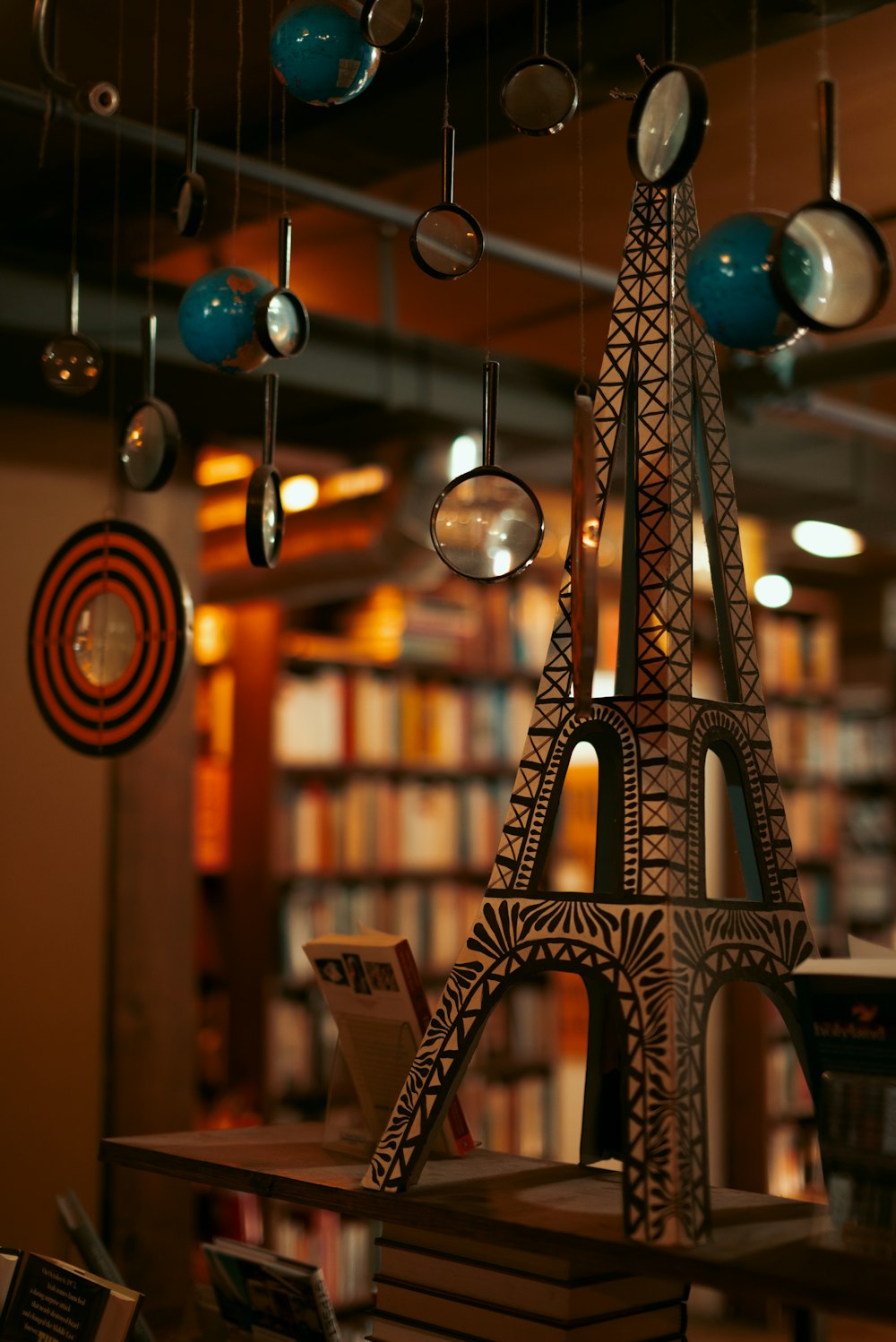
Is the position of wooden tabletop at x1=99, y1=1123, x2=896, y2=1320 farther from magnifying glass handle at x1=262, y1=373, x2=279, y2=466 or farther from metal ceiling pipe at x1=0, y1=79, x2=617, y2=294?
metal ceiling pipe at x1=0, y1=79, x2=617, y2=294

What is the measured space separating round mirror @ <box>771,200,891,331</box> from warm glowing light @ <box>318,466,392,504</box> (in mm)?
3629

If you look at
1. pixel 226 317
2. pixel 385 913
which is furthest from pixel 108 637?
pixel 385 913

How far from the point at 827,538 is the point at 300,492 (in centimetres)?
201

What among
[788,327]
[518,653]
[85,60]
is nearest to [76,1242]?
[788,327]

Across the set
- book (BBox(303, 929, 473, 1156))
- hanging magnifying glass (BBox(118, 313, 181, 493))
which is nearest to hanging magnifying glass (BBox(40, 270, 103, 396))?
hanging magnifying glass (BBox(118, 313, 181, 493))

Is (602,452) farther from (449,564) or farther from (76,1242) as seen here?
(76,1242)

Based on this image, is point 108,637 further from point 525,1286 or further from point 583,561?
point 525,1286

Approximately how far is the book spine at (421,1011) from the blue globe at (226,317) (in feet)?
2.80

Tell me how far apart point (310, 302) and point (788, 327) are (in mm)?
3256

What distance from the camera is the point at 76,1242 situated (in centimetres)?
225

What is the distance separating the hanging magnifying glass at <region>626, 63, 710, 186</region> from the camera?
152cm

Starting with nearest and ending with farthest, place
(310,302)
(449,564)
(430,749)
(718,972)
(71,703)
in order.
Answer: (718,972) → (449,564) → (71,703) → (310,302) → (430,749)

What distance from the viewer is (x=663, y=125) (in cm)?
156

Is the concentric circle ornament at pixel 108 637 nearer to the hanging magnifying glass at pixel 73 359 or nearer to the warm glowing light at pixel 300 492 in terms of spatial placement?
the hanging magnifying glass at pixel 73 359
